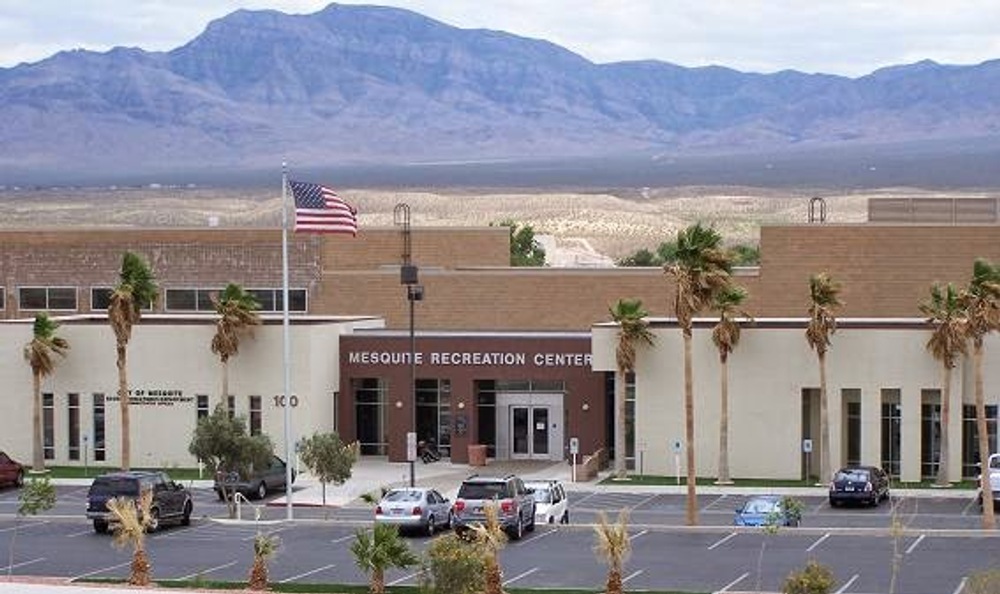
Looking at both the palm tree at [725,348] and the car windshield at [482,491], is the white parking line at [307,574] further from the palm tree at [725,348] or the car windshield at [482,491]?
the palm tree at [725,348]

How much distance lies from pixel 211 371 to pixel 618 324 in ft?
46.9

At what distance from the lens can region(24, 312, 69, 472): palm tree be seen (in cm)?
7194

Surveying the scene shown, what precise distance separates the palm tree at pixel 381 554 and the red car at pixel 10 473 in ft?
97.5

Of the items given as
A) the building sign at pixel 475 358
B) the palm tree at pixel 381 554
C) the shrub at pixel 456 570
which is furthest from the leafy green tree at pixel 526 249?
the shrub at pixel 456 570

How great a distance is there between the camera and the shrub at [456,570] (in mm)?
34781

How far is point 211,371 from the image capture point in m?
72.6

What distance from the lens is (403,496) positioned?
51.5m

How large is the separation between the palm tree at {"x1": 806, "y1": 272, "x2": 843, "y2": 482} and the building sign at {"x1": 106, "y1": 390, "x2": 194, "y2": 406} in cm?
2144

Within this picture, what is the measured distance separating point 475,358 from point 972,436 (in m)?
16.9

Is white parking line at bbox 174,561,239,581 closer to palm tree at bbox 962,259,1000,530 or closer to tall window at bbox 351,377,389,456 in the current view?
palm tree at bbox 962,259,1000,530

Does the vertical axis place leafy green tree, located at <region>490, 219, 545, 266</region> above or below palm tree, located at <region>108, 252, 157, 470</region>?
above

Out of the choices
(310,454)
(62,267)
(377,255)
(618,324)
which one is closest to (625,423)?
(618,324)

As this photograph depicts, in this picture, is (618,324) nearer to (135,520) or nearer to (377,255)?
(377,255)

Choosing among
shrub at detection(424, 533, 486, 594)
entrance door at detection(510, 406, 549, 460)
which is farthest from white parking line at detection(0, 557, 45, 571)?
entrance door at detection(510, 406, 549, 460)
